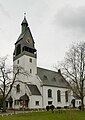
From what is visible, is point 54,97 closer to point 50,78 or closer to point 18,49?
point 50,78

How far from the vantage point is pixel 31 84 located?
6191cm

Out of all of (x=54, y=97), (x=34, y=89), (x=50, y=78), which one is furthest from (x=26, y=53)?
(x=54, y=97)

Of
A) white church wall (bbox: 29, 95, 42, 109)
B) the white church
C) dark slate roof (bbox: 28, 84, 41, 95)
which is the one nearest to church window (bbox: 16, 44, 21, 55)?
the white church

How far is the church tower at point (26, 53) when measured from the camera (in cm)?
6284

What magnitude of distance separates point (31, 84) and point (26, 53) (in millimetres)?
9439

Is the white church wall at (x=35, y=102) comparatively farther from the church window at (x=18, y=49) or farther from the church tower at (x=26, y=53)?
the church window at (x=18, y=49)

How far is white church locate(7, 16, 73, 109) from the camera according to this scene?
59.1 metres

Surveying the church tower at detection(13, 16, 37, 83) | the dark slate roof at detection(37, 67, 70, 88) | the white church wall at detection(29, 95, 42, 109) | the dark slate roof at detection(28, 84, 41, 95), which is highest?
the church tower at detection(13, 16, 37, 83)

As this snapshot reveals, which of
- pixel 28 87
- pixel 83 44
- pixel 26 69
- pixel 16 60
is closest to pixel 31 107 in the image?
pixel 28 87

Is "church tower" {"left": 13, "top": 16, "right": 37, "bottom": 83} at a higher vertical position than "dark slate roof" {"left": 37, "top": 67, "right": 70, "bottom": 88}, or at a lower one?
higher

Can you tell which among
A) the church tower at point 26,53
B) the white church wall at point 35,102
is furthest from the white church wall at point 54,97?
the church tower at point 26,53

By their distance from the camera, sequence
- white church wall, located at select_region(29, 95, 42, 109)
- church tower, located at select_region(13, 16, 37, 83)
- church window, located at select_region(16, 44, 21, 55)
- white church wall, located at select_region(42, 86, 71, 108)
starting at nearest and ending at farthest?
white church wall, located at select_region(29, 95, 42, 109) < white church wall, located at select_region(42, 86, 71, 108) < church tower, located at select_region(13, 16, 37, 83) < church window, located at select_region(16, 44, 21, 55)

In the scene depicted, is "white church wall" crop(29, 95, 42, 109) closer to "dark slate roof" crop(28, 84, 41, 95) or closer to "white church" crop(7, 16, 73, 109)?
"white church" crop(7, 16, 73, 109)

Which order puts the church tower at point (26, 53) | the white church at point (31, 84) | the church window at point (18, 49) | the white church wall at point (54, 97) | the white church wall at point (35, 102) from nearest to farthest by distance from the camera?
1. the white church wall at point (35, 102)
2. the white church at point (31, 84)
3. the white church wall at point (54, 97)
4. the church tower at point (26, 53)
5. the church window at point (18, 49)
